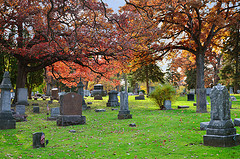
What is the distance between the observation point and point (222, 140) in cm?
745

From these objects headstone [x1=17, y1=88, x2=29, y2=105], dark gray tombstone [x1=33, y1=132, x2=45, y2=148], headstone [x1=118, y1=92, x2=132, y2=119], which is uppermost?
headstone [x1=17, y1=88, x2=29, y2=105]

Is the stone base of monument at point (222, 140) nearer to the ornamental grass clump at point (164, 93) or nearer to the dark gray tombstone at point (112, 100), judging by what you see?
the ornamental grass clump at point (164, 93)

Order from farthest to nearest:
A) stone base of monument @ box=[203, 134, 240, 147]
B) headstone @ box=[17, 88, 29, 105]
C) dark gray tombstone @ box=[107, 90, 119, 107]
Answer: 1. dark gray tombstone @ box=[107, 90, 119, 107]
2. headstone @ box=[17, 88, 29, 105]
3. stone base of monument @ box=[203, 134, 240, 147]

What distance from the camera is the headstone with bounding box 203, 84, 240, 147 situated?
7.50 m

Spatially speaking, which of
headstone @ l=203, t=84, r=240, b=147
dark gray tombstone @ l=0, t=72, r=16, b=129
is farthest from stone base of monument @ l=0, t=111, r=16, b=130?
headstone @ l=203, t=84, r=240, b=147

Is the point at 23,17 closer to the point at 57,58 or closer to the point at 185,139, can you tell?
the point at 57,58

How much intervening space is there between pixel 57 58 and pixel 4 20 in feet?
18.0

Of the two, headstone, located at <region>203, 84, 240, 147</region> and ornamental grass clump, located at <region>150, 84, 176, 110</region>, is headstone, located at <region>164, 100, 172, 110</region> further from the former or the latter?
headstone, located at <region>203, 84, 240, 147</region>

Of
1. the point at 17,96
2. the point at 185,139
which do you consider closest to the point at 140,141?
the point at 185,139

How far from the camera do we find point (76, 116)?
14.6 meters

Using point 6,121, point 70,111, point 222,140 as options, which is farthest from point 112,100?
point 222,140

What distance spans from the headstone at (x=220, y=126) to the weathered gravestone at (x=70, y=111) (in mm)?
8589

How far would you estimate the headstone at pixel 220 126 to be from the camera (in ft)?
24.6

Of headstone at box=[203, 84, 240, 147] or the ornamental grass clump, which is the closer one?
headstone at box=[203, 84, 240, 147]
